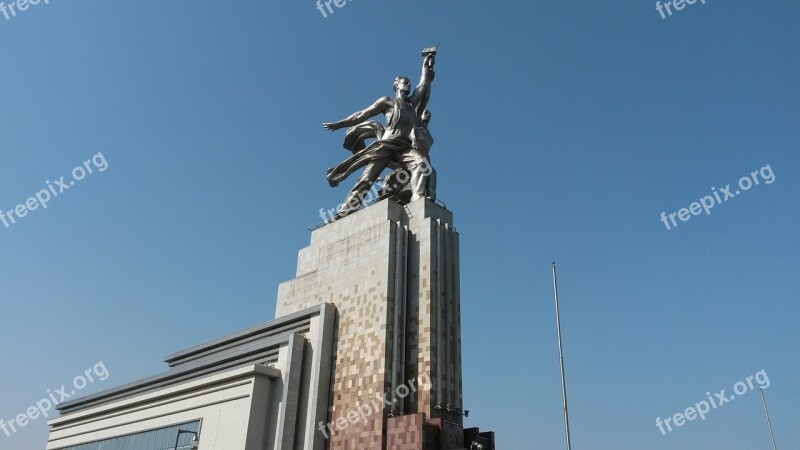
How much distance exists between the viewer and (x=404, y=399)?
3262 cm

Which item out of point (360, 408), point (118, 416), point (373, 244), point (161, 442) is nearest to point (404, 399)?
point (360, 408)

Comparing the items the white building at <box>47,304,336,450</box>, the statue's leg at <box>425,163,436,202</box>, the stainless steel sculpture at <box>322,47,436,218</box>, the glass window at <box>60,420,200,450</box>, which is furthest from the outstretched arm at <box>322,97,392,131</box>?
the glass window at <box>60,420,200,450</box>

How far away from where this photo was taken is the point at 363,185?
4244 centimetres

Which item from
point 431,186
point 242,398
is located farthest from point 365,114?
point 242,398

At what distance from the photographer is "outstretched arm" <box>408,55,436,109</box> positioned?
44031mm

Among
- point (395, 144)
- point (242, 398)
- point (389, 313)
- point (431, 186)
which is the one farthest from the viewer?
A: point (395, 144)

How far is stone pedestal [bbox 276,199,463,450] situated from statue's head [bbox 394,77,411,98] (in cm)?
904

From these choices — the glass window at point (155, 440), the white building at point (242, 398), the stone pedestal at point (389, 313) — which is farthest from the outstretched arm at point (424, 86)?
the glass window at point (155, 440)

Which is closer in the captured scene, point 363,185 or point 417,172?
point 417,172

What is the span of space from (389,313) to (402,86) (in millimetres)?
17029

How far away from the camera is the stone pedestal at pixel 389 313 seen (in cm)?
3219

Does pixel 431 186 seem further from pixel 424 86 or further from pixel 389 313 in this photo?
pixel 389 313

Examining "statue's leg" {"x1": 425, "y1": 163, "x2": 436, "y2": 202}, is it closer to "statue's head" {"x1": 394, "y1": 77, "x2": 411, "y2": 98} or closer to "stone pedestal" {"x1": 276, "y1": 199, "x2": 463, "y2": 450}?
"stone pedestal" {"x1": 276, "y1": 199, "x2": 463, "y2": 450}

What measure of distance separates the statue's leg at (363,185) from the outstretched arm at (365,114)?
3811 millimetres
